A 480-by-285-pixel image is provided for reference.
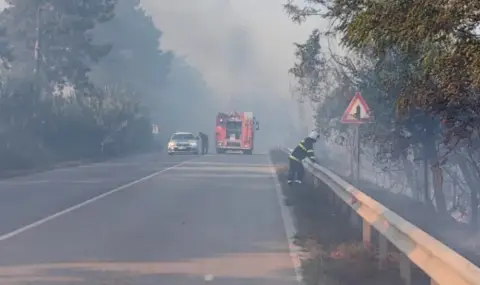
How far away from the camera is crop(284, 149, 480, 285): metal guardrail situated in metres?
6.61

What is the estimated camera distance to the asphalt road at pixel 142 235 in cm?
1072

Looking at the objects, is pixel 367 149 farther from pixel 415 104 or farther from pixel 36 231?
pixel 415 104

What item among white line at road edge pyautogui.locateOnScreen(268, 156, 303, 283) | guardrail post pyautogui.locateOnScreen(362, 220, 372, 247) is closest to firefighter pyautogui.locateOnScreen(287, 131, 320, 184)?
white line at road edge pyautogui.locateOnScreen(268, 156, 303, 283)

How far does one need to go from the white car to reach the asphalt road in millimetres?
33840

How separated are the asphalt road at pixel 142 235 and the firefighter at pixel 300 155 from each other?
3.25ft

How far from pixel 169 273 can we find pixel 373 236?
3.74 meters

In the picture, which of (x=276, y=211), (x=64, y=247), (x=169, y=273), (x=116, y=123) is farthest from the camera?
(x=116, y=123)

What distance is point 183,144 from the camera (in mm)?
61344

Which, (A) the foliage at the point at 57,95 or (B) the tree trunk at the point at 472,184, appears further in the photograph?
(A) the foliage at the point at 57,95

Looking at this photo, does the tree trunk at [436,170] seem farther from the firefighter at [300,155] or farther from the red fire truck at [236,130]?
the red fire truck at [236,130]

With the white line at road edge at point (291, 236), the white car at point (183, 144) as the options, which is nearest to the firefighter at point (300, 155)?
the white line at road edge at point (291, 236)

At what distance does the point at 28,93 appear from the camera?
40.0 m

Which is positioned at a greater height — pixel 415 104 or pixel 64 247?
pixel 415 104

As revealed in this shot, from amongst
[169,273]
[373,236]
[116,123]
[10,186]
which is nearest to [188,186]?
[10,186]
